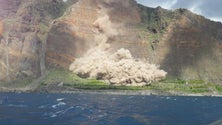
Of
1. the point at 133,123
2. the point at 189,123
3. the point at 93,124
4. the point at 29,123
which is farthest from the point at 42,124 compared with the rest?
the point at 189,123

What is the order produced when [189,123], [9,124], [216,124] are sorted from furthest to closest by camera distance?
1. [189,123]
2. [9,124]
3. [216,124]

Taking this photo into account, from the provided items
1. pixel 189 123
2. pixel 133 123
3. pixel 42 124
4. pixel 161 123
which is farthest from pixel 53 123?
pixel 189 123

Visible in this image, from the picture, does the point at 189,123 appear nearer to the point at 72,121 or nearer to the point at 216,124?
the point at 72,121

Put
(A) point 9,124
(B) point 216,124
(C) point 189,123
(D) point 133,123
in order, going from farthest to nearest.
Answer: (C) point 189,123 → (D) point 133,123 → (A) point 9,124 → (B) point 216,124

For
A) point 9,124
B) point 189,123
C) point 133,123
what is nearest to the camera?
point 9,124

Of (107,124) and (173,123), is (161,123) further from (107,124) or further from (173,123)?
(107,124)

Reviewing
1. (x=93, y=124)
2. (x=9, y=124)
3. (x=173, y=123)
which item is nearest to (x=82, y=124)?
(x=93, y=124)

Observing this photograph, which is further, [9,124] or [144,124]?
[144,124]

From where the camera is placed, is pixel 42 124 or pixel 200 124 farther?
pixel 200 124

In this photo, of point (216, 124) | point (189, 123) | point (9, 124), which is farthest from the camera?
point (189, 123)
